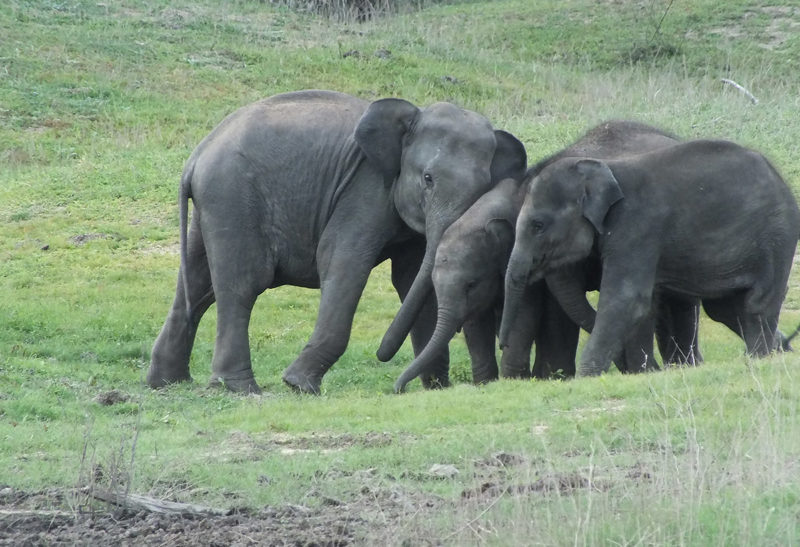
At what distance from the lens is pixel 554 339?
14523 millimetres

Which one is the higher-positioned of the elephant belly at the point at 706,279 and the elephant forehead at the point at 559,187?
the elephant forehead at the point at 559,187

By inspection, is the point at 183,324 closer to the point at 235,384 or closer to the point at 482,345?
the point at 235,384

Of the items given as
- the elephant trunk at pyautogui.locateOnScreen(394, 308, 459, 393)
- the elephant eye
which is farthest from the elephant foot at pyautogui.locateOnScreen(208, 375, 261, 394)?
the elephant eye

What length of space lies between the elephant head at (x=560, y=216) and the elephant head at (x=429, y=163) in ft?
2.46

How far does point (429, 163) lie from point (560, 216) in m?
1.39

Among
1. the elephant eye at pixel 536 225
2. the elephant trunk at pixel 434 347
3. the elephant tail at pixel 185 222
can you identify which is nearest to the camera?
the elephant eye at pixel 536 225

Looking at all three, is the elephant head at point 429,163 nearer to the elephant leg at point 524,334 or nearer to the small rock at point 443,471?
the elephant leg at point 524,334

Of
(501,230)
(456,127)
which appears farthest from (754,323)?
(456,127)

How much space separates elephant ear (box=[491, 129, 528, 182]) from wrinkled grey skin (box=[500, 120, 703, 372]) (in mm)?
125

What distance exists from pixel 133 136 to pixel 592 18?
775 inches

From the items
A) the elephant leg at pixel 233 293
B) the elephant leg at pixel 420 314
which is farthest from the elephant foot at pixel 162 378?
the elephant leg at pixel 420 314

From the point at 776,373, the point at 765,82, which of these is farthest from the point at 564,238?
the point at 765,82

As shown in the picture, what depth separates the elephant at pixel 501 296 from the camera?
13.7m

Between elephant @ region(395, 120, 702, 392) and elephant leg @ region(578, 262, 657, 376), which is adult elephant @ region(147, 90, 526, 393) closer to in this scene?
elephant @ region(395, 120, 702, 392)
